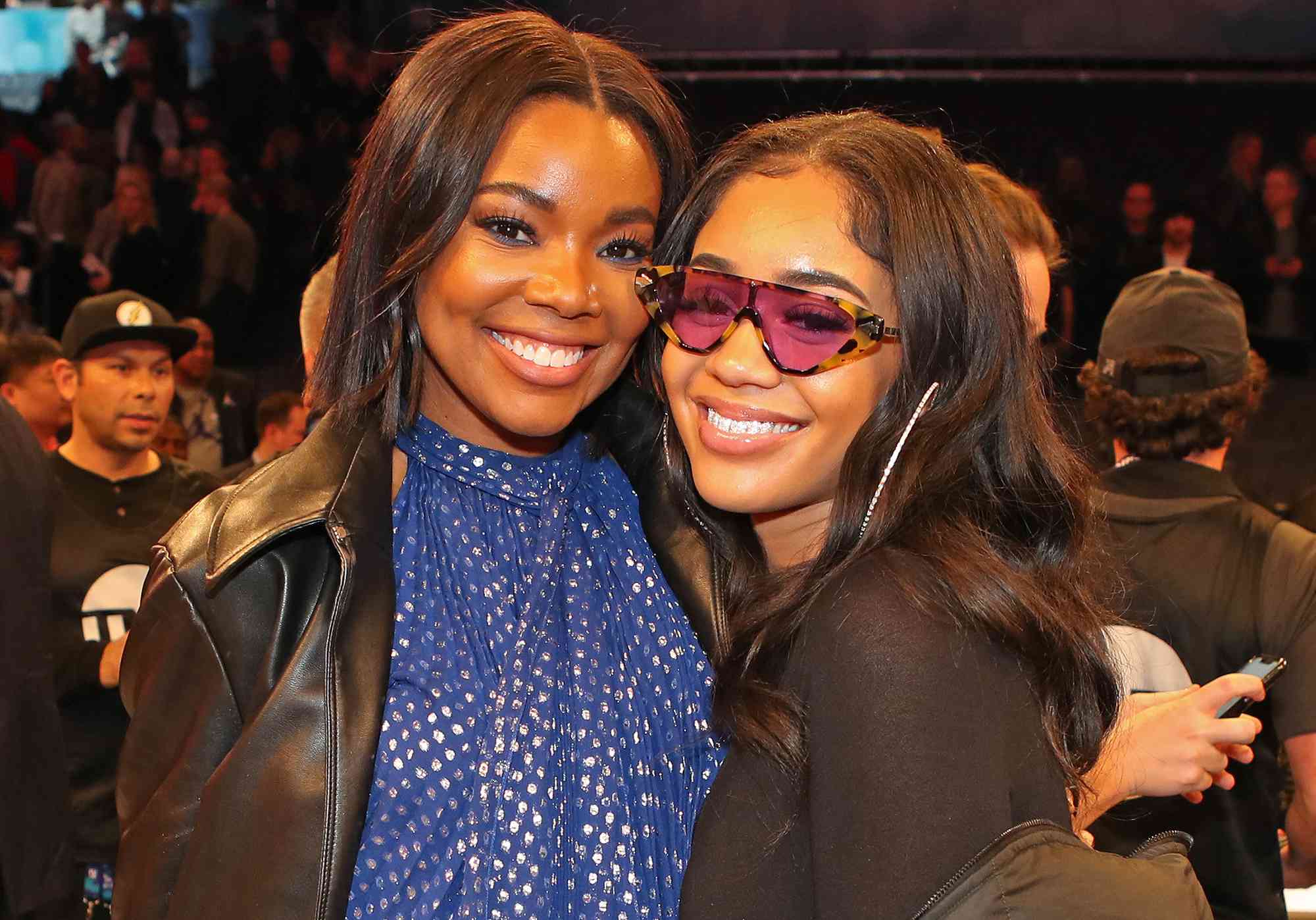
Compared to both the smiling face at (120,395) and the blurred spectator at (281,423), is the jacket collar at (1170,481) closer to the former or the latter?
the smiling face at (120,395)

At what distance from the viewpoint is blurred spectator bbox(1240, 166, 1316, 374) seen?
8992mm

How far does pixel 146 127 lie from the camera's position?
469 inches

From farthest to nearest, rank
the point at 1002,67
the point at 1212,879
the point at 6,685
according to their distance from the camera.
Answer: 1. the point at 1002,67
2. the point at 6,685
3. the point at 1212,879

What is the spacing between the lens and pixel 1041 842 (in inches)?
58.1

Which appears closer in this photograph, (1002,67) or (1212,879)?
(1212,879)

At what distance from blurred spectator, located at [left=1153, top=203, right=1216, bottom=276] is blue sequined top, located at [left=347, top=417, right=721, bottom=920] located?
295 inches

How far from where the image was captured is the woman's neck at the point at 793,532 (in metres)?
1.91

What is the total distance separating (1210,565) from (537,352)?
1.61 meters

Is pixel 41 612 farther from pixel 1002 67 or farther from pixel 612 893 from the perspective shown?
pixel 1002 67

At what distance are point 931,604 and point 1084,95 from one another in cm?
947

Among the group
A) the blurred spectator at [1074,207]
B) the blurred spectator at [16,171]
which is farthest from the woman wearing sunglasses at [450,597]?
the blurred spectator at [16,171]

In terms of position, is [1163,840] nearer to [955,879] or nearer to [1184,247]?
[955,879]

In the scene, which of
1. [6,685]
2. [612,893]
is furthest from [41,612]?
[612,893]

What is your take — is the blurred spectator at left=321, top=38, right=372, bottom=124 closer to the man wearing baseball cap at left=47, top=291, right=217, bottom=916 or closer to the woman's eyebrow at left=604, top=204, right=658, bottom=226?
the man wearing baseball cap at left=47, top=291, right=217, bottom=916
